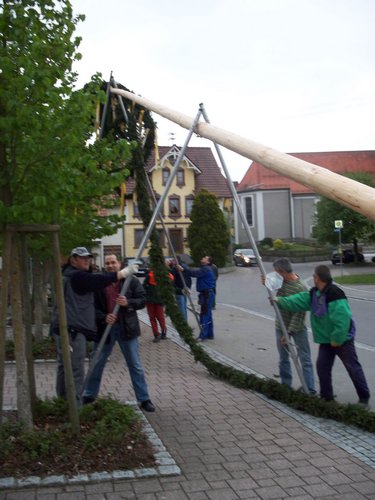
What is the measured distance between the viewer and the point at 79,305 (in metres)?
6.14

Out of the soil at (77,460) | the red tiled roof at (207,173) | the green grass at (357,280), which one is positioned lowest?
the green grass at (357,280)

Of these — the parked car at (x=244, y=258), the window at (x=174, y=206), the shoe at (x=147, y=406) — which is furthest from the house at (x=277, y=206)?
the shoe at (x=147, y=406)

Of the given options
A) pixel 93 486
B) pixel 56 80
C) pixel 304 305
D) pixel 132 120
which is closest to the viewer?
pixel 93 486

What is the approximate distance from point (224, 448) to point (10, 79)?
367 cm

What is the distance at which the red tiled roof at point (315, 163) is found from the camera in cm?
6762

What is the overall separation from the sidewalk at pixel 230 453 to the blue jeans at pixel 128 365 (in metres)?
0.36

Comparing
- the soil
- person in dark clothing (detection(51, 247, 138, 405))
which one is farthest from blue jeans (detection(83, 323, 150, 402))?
the soil

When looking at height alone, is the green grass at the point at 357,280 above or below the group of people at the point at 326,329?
below

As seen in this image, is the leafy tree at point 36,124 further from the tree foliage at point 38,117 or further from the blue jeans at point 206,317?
the blue jeans at point 206,317

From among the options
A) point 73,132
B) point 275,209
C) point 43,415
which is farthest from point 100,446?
point 275,209

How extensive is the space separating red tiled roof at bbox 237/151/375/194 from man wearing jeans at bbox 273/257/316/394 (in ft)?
198

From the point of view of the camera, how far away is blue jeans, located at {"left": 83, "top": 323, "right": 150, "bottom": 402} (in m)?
6.64

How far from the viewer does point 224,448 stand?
18.0 feet

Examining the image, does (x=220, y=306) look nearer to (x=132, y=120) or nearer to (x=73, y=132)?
(x=132, y=120)
